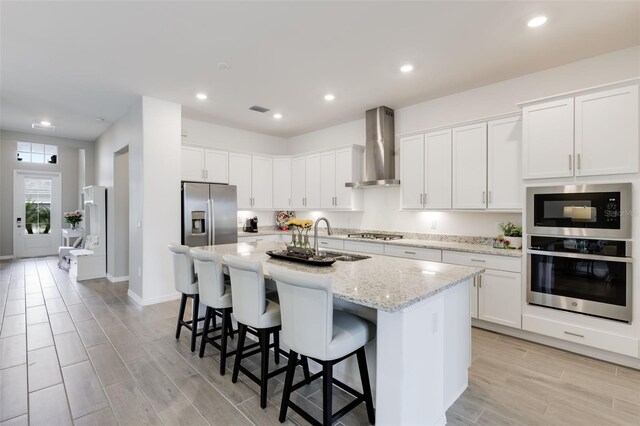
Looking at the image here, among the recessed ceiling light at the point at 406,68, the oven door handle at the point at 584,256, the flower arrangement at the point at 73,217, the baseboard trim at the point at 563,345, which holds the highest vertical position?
the recessed ceiling light at the point at 406,68

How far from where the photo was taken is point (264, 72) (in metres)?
3.55

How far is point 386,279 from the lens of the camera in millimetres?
2000

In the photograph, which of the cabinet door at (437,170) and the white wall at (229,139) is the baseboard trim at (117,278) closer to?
the white wall at (229,139)

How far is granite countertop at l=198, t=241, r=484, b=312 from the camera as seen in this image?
1589 millimetres

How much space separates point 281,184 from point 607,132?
4.75m

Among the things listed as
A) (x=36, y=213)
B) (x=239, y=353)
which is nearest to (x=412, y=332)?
(x=239, y=353)

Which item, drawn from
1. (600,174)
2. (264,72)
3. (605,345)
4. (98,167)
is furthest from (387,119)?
(98,167)

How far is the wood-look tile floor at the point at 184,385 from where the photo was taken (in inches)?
80.6

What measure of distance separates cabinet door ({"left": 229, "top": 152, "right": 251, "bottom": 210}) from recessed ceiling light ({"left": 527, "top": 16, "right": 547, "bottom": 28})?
4.47 meters

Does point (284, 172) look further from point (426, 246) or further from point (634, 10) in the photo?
point (634, 10)

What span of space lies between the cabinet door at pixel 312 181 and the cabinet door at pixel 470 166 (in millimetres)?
2465

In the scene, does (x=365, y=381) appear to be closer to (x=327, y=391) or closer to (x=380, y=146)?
(x=327, y=391)

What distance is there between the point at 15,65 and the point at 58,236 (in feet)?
22.4

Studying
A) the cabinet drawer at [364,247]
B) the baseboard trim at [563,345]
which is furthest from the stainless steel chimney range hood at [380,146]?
the baseboard trim at [563,345]
